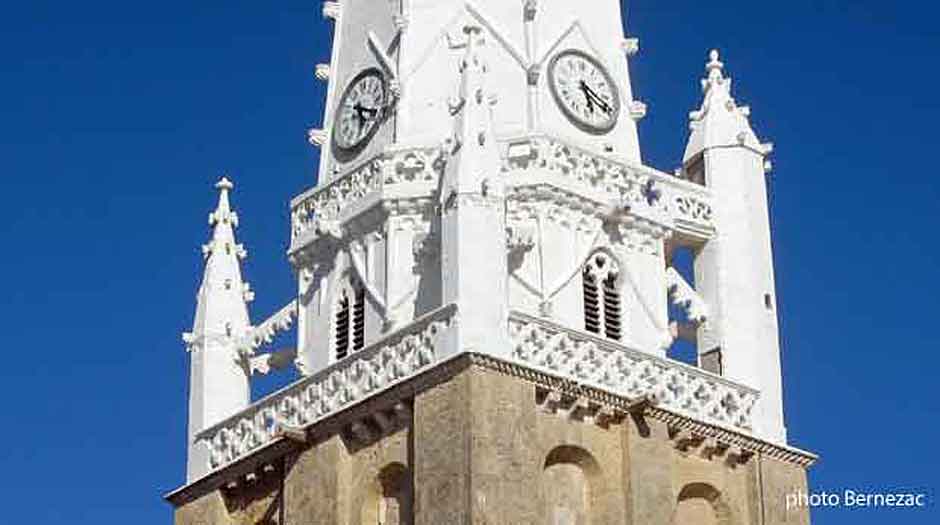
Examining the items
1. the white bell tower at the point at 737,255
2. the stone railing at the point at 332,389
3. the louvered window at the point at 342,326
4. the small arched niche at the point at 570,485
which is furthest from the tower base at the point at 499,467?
the louvered window at the point at 342,326

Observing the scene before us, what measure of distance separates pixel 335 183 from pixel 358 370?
3.75m

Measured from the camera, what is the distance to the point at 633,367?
1556 inches

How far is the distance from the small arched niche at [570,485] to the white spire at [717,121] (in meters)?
6.47

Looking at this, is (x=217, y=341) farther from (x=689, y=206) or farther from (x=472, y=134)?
(x=689, y=206)

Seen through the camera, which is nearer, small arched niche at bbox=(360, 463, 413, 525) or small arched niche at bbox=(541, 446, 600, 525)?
small arched niche at bbox=(541, 446, 600, 525)

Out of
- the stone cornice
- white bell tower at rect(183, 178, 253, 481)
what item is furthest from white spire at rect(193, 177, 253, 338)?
the stone cornice

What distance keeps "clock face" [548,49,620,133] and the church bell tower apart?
1.7 inches

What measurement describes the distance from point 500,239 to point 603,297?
2.73 metres

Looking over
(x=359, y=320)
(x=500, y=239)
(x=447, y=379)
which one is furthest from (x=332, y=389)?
(x=500, y=239)

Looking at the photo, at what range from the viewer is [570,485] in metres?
38.5

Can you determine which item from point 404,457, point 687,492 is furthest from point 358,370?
point 687,492

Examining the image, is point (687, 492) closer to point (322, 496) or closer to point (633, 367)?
point (633, 367)

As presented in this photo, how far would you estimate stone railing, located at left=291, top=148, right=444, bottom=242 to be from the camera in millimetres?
40938

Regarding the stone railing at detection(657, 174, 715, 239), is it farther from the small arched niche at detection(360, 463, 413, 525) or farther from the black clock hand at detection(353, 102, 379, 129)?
the small arched niche at detection(360, 463, 413, 525)
